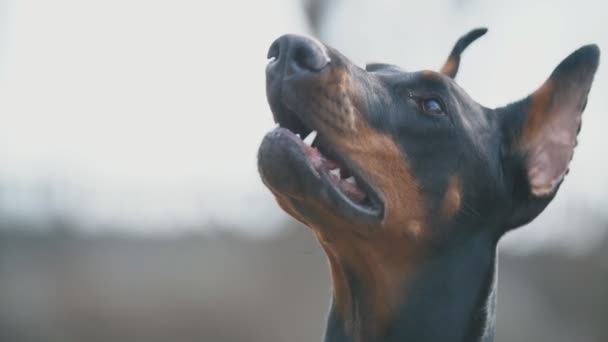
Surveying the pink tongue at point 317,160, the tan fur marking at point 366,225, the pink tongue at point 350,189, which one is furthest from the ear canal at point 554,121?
the pink tongue at point 317,160

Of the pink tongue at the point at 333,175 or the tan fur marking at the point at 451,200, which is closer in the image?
the pink tongue at the point at 333,175

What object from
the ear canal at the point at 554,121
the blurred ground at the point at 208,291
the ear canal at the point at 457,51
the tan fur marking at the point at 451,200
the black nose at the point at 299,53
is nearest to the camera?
the black nose at the point at 299,53

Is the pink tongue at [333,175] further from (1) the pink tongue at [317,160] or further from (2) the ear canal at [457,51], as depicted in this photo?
(2) the ear canal at [457,51]

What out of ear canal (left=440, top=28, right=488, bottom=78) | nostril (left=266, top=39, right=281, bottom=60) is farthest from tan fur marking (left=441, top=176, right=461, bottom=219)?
ear canal (left=440, top=28, right=488, bottom=78)

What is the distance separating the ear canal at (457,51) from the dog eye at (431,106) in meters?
1.02

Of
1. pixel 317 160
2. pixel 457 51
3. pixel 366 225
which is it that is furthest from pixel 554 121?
pixel 317 160

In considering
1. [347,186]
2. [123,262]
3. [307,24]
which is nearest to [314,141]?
[347,186]

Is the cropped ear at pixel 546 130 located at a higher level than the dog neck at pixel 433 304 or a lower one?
higher

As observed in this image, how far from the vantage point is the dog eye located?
4.06 m

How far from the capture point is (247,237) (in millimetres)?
19688

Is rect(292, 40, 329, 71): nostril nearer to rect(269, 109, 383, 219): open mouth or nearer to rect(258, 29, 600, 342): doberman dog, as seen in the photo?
rect(258, 29, 600, 342): doberman dog

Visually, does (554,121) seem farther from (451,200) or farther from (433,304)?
(433,304)

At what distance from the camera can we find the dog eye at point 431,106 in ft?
13.3

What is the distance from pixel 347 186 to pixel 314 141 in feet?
0.69
